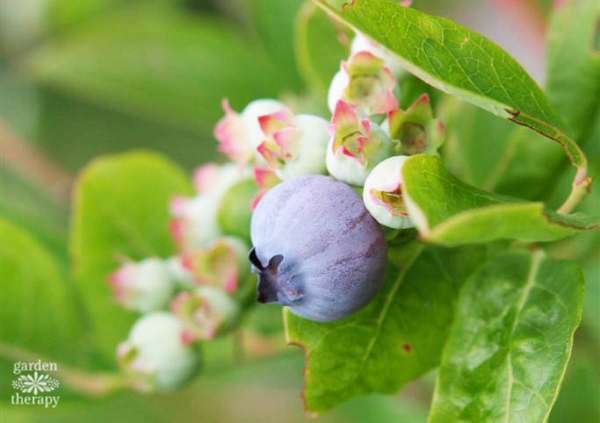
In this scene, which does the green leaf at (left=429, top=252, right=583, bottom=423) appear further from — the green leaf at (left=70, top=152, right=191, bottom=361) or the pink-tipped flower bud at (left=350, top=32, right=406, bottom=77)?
the green leaf at (left=70, top=152, right=191, bottom=361)

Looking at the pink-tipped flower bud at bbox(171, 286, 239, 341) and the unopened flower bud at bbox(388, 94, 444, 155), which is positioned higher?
the unopened flower bud at bbox(388, 94, 444, 155)

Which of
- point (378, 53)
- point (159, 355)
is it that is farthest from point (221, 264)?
point (378, 53)

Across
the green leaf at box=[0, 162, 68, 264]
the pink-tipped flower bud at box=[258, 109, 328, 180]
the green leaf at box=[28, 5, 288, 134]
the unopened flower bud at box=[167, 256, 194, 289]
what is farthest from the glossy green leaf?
the green leaf at box=[0, 162, 68, 264]

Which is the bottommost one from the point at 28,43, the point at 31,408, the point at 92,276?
the point at 31,408

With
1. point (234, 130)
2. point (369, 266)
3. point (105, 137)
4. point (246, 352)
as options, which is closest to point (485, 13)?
point (105, 137)

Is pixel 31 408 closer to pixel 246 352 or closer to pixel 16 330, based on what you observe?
pixel 16 330

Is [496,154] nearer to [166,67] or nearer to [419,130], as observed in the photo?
[419,130]

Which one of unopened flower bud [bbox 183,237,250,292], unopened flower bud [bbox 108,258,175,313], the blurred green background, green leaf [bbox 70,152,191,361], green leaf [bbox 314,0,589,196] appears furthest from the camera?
the blurred green background
